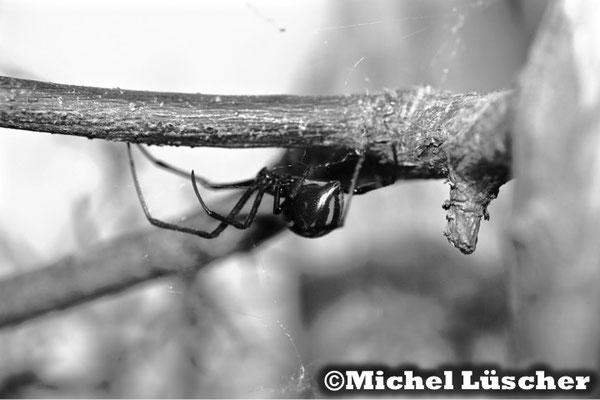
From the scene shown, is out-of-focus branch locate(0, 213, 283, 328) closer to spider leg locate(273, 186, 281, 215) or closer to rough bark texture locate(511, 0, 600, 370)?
spider leg locate(273, 186, 281, 215)

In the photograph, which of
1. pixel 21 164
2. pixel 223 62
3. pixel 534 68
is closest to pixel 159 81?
pixel 223 62

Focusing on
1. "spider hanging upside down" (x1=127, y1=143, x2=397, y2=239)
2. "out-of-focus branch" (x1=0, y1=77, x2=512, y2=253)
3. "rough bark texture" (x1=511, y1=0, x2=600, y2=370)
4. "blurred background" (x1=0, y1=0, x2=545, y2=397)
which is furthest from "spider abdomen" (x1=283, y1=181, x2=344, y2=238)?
"rough bark texture" (x1=511, y1=0, x2=600, y2=370)

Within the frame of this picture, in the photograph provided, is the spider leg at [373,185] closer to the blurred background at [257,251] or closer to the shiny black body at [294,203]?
the shiny black body at [294,203]

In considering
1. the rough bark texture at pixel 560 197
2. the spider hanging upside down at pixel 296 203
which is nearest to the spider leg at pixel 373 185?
the spider hanging upside down at pixel 296 203

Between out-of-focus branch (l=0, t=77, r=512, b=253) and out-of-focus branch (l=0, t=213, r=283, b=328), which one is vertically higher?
out-of-focus branch (l=0, t=77, r=512, b=253)

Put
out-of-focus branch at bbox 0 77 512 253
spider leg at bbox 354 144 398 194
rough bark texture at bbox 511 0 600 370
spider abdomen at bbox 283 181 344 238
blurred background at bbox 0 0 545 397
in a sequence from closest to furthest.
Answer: rough bark texture at bbox 511 0 600 370 → out-of-focus branch at bbox 0 77 512 253 → spider leg at bbox 354 144 398 194 → spider abdomen at bbox 283 181 344 238 → blurred background at bbox 0 0 545 397

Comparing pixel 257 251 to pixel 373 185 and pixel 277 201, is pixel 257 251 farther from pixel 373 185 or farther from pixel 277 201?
pixel 373 185

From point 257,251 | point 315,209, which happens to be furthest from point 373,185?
point 257,251
